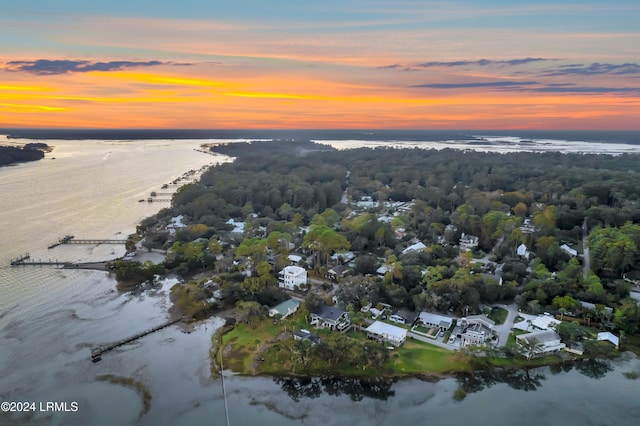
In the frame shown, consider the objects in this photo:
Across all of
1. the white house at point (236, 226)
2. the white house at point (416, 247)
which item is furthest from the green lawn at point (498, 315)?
the white house at point (236, 226)

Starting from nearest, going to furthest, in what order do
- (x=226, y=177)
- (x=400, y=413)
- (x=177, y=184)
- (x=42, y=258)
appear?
(x=400, y=413)
(x=42, y=258)
(x=226, y=177)
(x=177, y=184)

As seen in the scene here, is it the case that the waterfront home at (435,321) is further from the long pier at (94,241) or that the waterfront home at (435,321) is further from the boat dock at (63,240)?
the boat dock at (63,240)

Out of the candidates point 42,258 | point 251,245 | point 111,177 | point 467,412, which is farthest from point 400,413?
point 111,177

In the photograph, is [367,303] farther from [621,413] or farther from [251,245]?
[621,413]

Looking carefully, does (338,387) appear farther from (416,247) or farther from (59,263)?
(59,263)

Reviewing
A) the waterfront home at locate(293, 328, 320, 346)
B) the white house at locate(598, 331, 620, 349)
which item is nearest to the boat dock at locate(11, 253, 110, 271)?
the waterfront home at locate(293, 328, 320, 346)

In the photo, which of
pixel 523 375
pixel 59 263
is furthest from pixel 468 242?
pixel 59 263
